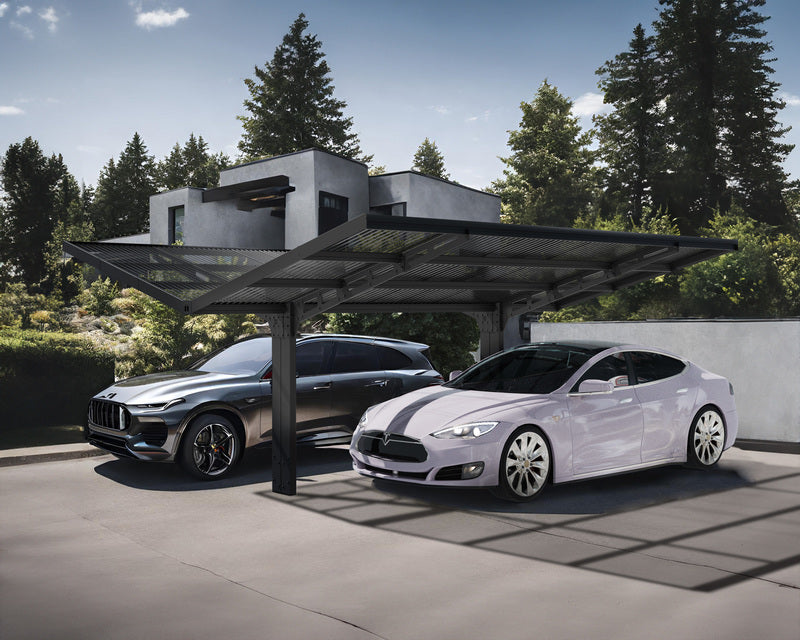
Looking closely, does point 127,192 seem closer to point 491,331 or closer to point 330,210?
point 330,210

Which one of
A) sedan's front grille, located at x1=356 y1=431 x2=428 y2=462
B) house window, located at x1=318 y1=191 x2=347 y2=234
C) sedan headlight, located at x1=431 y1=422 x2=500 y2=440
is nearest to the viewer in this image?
sedan headlight, located at x1=431 y1=422 x2=500 y2=440

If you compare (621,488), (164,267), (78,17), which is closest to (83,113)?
(78,17)

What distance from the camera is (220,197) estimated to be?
30703 mm

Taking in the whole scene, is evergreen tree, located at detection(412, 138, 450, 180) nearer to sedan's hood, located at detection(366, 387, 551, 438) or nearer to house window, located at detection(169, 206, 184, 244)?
house window, located at detection(169, 206, 184, 244)

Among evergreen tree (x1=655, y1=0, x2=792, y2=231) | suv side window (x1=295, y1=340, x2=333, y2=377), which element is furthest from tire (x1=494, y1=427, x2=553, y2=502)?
evergreen tree (x1=655, y1=0, x2=792, y2=231)

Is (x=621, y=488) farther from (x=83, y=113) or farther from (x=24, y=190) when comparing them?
(x=24, y=190)

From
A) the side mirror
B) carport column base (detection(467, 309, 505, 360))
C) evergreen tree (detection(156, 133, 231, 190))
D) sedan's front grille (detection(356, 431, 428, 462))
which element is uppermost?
evergreen tree (detection(156, 133, 231, 190))

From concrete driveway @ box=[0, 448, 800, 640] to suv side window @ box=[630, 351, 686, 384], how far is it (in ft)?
3.98

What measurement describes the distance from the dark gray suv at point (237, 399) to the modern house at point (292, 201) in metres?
17.6

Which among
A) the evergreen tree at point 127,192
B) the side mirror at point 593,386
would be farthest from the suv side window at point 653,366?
the evergreen tree at point 127,192

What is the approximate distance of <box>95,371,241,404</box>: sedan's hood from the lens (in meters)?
9.30

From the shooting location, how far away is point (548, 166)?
201 ft

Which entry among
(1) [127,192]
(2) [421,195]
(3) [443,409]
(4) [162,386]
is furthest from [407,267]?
(1) [127,192]

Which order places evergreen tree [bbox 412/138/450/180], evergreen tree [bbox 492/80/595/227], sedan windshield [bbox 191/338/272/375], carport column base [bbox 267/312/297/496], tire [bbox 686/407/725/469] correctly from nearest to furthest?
carport column base [bbox 267/312/297/496]
tire [bbox 686/407/725/469]
sedan windshield [bbox 191/338/272/375]
evergreen tree [bbox 492/80/595/227]
evergreen tree [bbox 412/138/450/180]
